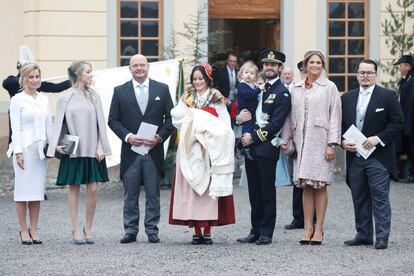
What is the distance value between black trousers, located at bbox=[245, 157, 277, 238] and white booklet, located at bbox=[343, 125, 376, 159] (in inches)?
31.6

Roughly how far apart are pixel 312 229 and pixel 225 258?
1265 millimetres

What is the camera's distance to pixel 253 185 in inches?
483

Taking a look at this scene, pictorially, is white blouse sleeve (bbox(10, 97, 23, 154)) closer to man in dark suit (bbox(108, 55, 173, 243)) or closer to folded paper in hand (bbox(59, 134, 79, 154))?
folded paper in hand (bbox(59, 134, 79, 154))

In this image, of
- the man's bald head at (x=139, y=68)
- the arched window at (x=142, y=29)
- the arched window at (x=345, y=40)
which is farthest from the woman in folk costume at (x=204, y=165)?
the arched window at (x=345, y=40)

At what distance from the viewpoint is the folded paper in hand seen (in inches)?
481

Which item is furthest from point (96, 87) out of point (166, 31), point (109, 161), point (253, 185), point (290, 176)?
point (253, 185)

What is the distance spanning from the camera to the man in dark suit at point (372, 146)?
465 inches

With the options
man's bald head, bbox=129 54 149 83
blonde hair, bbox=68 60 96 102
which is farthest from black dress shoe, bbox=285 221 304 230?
blonde hair, bbox=68 60 96 102

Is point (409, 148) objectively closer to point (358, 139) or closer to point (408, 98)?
point (408, 98)

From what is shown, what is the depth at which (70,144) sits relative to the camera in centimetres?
1223

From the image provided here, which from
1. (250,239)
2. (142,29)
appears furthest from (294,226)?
(142,29)

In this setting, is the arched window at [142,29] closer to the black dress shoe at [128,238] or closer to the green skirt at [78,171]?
the green skirt at [78,171]

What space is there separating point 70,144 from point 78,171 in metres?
0.28

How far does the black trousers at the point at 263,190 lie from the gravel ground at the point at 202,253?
0.21 m
